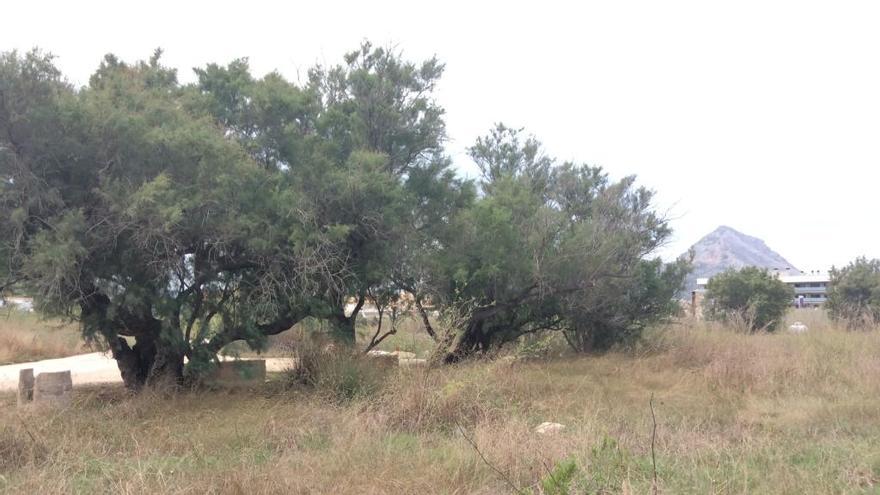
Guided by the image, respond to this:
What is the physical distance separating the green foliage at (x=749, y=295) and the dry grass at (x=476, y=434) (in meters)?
12.9

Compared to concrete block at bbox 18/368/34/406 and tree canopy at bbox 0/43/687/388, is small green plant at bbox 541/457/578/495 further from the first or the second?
concrete block at bbox 18/368/34/406

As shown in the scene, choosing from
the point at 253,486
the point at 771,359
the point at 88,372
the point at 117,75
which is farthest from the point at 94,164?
the point at 771,359

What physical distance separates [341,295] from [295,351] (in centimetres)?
115

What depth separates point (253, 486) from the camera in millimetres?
5648

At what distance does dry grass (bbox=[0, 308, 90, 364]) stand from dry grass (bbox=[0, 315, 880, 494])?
10.7m

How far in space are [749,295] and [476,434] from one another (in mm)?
23239

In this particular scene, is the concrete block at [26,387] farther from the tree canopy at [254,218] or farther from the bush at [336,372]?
the bush at [336,372]

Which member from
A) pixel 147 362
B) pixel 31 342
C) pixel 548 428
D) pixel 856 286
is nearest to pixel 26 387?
pixel 147 362

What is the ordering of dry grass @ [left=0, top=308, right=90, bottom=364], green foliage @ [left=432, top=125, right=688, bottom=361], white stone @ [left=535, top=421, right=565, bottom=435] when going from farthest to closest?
1. dry grass @ [left=0, top=308, right=90, bottom=364]
2. green foliage @ [left=432, top=125, right=688, bottom=361]
3. white stone @ [left=535, top=421, right=565, bottom=435]

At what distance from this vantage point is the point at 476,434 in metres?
7.17

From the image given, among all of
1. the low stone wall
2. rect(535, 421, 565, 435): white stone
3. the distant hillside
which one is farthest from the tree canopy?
the distant hillside

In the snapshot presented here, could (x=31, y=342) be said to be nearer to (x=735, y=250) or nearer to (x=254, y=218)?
(x=254, y=218)

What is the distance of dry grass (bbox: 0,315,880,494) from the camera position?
578cm

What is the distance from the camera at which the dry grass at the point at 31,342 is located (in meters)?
20.8
